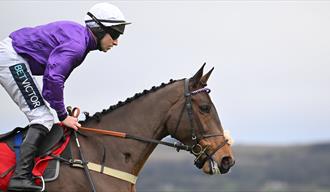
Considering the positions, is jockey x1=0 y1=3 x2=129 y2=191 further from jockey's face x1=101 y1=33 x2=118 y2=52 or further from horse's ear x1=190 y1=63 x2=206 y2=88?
horse's ear x1=190 y1=63 x2=206 y2=88

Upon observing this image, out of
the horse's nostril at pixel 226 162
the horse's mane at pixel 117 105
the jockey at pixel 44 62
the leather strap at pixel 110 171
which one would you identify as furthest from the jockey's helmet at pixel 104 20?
the horse's nostril at pixel 226 162

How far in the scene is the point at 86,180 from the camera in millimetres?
11109

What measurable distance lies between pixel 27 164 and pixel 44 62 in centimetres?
134

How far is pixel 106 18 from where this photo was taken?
1148 cm

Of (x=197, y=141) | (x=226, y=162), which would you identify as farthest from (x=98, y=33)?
(x=226, y=162)

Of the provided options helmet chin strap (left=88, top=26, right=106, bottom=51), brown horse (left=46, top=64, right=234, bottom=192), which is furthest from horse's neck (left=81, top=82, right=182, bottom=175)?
helmet chin strap (left=88, top=26, right=106, bottom=51)

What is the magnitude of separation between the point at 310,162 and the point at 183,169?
13356 mm

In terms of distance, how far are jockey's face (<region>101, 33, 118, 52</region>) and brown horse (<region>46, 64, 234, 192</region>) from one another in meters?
0.73

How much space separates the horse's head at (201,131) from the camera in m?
11.5

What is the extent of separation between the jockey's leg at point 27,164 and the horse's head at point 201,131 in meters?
1.73

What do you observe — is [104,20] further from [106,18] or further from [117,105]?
[117,105]

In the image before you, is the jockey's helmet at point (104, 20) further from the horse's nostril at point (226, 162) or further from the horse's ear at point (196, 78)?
the horse's nostril at point (226, 162)

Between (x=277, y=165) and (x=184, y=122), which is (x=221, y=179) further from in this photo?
(x=184, y=122)

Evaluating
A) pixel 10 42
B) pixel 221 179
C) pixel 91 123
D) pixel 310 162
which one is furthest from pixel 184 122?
pixel 310 162
